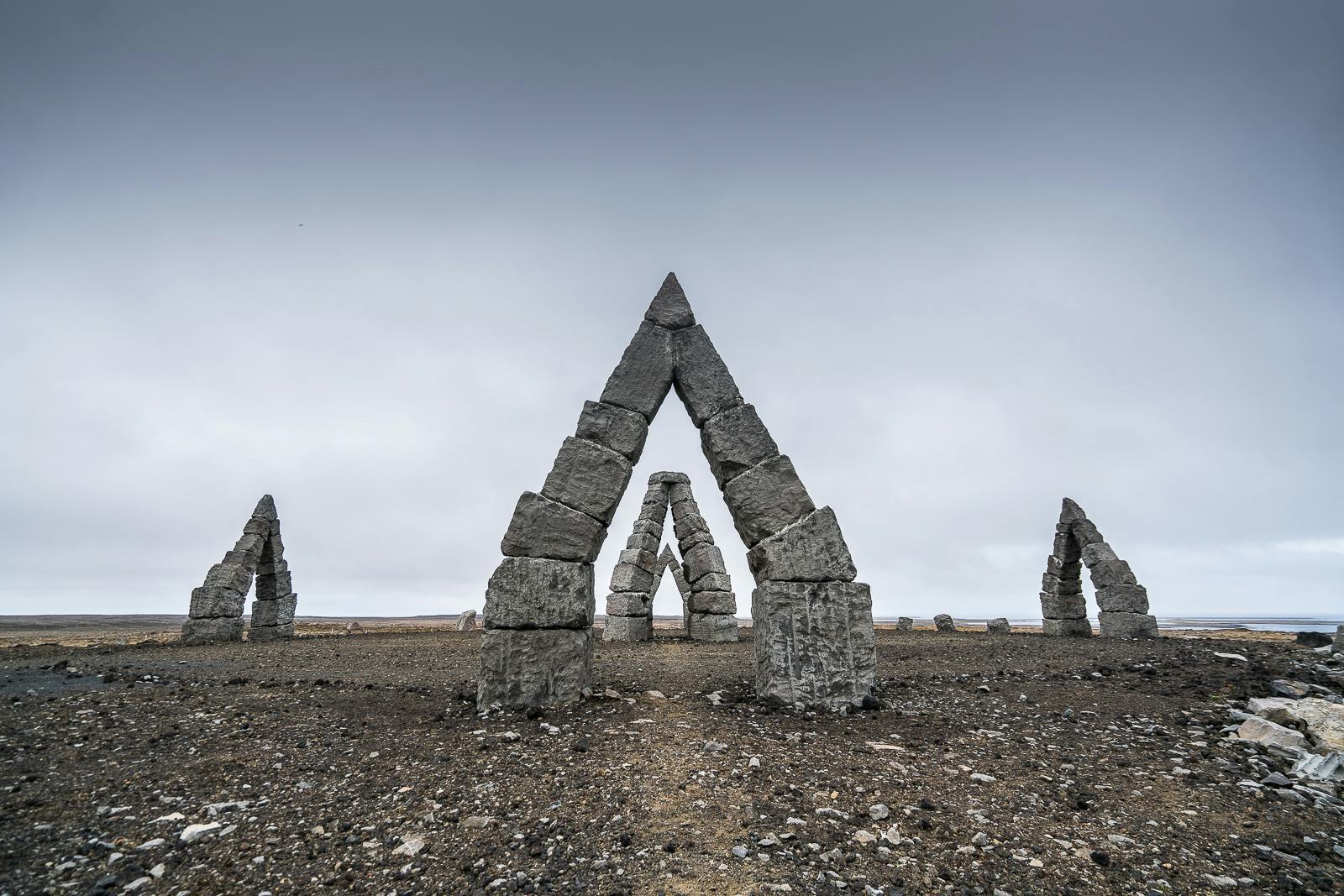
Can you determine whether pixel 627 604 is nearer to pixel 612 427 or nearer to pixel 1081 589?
pixel 612 427

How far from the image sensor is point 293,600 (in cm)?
1970

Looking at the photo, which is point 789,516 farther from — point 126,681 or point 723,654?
point 126,681

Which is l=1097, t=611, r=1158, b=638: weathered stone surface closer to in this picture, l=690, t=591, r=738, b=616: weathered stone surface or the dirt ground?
the dirt ground

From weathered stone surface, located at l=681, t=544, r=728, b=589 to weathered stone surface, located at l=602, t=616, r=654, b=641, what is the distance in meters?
1.83

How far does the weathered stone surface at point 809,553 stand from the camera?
6836 millimetres

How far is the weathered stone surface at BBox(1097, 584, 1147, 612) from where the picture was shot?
52.8 ft

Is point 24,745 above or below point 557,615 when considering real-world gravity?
below

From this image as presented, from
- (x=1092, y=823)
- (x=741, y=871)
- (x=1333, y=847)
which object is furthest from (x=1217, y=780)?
(x=741, y=871)

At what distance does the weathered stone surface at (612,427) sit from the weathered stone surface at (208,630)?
14.7 metres

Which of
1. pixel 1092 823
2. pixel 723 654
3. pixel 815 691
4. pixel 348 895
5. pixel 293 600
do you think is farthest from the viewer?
pixel 293 600

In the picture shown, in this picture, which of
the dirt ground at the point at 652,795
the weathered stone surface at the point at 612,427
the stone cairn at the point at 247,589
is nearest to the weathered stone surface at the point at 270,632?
the stone cairn at the point at 247,589

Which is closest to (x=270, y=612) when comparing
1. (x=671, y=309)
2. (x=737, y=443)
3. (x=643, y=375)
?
(x=643, y=375)

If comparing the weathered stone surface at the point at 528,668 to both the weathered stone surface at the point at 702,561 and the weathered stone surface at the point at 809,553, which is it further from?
the weathered stone surface at the point at 702,561

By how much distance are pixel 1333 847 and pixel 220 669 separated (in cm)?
1308
